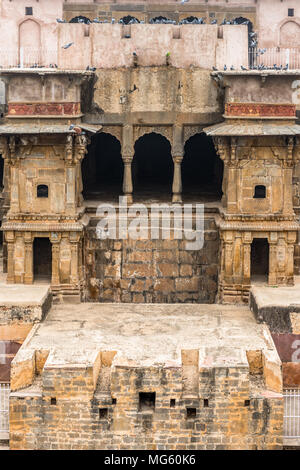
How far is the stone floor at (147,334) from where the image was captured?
699 inches

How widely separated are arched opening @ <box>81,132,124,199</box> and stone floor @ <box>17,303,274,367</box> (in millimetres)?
5243

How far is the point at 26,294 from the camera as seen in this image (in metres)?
21.1

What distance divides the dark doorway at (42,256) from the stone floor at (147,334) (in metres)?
2.10

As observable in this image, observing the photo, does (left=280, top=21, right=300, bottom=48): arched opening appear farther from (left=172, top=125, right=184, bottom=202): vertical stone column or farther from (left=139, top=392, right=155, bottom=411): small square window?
(left=139, top=392, right=155, bottom=411): small square window

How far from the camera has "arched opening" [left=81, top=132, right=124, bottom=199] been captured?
87.1ft

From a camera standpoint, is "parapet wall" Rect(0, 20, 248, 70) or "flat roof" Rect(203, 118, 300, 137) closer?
"flat roof" Rect(203, 118, 300, 137)

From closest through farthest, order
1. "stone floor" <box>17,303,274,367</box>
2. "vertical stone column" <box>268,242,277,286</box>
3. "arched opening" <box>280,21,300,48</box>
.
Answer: "stone floor" <box>17,303,274,367</box> < "vertical stone column" <box>268,242,277,286</box> < "arched opening" <box>280,21,300,48</box>

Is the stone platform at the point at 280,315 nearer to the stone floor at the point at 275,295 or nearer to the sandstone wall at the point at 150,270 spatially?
the stone floor at the point at 275,295

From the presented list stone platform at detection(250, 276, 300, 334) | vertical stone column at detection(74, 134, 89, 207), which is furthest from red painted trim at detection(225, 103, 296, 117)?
stone platform at detection(250, 276, 300, 334)

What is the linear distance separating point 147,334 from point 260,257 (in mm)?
5569

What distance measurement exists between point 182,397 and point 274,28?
52.6 feet

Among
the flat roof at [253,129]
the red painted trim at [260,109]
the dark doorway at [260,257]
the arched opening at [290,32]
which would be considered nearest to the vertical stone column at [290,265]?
the dark doorway at [260,257]

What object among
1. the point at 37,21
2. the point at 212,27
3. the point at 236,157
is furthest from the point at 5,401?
the point at 37,21

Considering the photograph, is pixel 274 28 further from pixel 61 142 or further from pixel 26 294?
pixel 26 294
